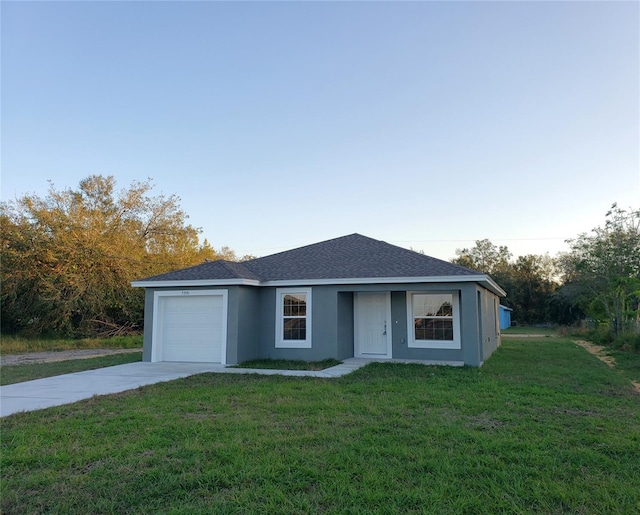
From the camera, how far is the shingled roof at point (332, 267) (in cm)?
1226

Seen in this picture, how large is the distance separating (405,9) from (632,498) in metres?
Result: 11.7

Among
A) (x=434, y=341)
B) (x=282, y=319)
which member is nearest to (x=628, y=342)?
(x=434, y=341)

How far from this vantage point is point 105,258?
2145 cm

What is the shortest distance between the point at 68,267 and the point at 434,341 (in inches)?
670

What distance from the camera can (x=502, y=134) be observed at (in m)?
13.9

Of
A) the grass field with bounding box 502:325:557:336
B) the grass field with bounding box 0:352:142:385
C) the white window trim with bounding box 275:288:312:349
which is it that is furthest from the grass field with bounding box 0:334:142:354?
the grass field with bounding box 502:325:557:336

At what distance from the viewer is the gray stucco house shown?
A: 489 inches

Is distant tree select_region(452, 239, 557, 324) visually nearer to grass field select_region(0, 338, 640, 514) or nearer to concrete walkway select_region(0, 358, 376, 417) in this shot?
concrete walkway select_region(0, 358, 376, 417)

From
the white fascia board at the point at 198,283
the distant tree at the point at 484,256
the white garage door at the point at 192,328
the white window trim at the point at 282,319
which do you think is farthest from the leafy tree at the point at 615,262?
the distant tree at the point at 484,256

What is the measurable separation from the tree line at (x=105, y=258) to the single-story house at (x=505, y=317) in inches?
435

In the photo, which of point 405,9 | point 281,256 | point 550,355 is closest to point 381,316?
point 281,256

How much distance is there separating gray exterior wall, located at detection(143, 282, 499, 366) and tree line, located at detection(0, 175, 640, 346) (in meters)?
9.19

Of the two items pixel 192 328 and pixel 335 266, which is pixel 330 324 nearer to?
pixel 335 266

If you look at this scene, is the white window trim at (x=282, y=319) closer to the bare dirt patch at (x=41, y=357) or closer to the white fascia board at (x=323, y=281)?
the white fascia board at (x=323, y=281)
